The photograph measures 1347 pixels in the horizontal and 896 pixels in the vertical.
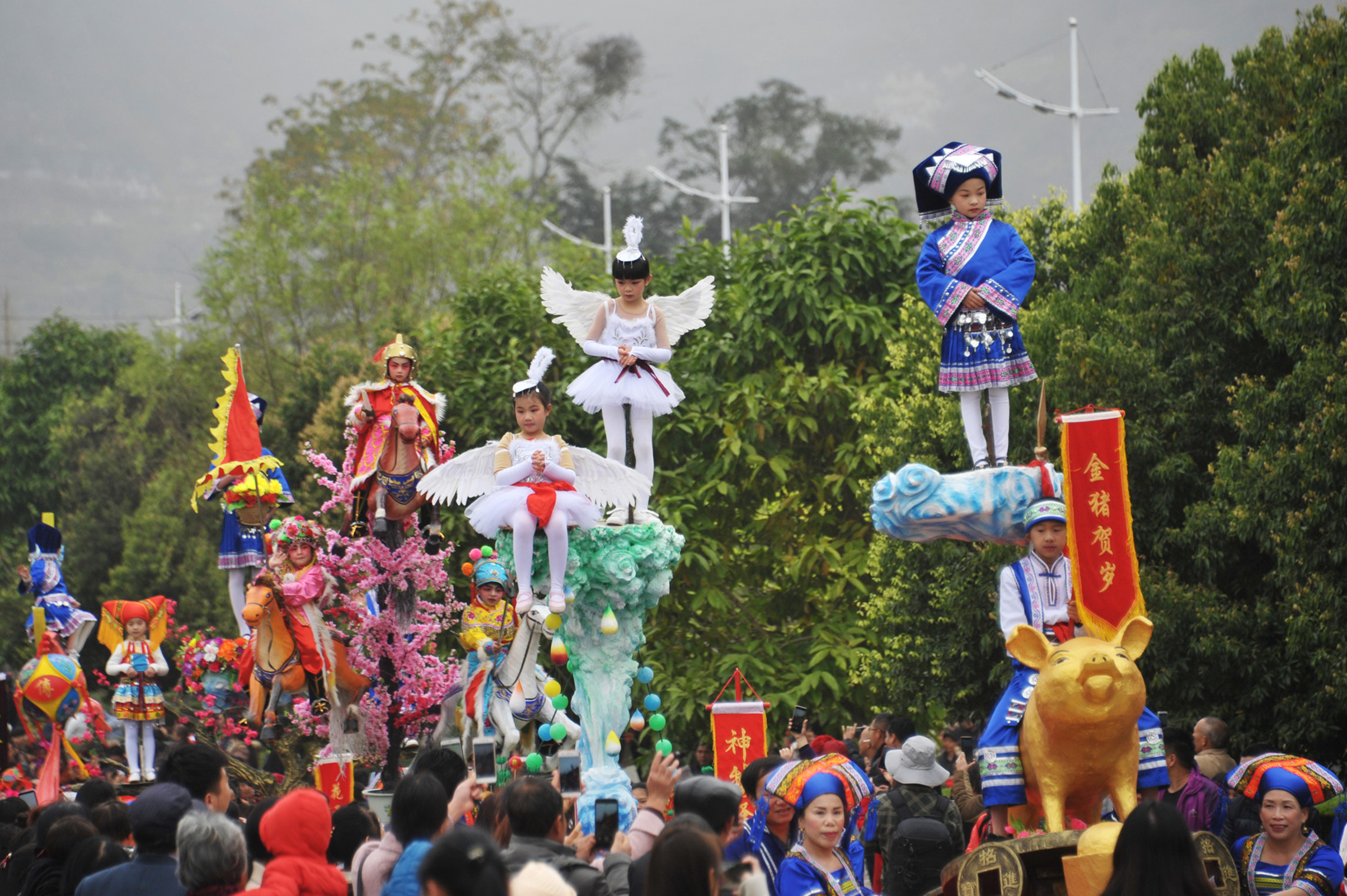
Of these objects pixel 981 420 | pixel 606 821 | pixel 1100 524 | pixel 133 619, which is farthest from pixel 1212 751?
pixel 133 619

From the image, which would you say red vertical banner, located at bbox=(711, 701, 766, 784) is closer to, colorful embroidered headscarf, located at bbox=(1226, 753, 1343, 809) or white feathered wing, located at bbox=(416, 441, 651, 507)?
white feathered wing, located at bbox=(416, 441, 651, 507)

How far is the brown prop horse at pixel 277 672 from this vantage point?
10.9m

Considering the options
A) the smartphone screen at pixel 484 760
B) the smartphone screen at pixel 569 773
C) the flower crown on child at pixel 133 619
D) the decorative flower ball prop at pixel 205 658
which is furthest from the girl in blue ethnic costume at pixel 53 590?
the smartphone screen at pixel 569 773

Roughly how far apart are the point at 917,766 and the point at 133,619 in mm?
8815

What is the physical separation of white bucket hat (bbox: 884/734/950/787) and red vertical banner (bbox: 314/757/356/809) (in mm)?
4757

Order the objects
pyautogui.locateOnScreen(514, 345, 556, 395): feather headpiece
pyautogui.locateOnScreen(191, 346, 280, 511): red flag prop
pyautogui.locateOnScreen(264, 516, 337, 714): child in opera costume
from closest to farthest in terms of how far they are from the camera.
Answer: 1. pyautogui.locateOnScreen(514, 345, 556, 395): feather headpiece
2. pyautogui.locateOnScreen(264, 516, 337, 714): child in opera costume
3. pyautogui.locateOnScreen(191, 346, 280, 511): red flag prop

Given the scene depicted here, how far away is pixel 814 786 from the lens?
580cm

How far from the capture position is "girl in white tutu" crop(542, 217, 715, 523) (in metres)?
9.49

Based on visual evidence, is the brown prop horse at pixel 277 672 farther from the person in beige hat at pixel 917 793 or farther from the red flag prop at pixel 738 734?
the person in beige hat at pixel 917 793

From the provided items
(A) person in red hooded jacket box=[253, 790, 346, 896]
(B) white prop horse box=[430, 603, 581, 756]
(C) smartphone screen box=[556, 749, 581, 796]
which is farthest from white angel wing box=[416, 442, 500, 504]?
(A) person in red hooded jacket box=[253, 790, 346, 896]

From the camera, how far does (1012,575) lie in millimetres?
7090

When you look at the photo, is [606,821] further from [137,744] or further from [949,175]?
[137,744]

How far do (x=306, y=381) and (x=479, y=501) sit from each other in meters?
14.6

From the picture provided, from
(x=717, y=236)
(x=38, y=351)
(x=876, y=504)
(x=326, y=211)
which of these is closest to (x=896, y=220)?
(x=876, y=504)
